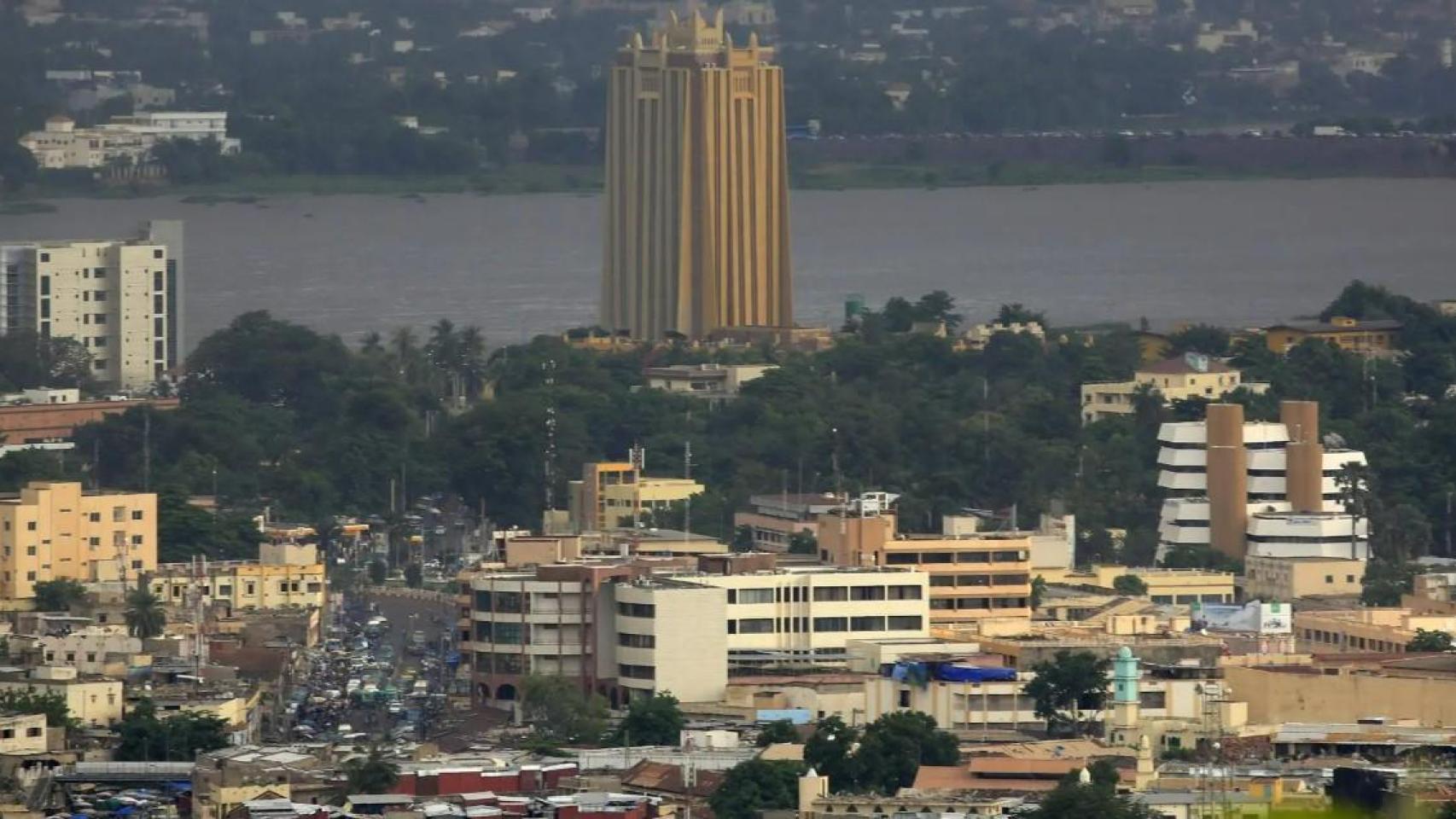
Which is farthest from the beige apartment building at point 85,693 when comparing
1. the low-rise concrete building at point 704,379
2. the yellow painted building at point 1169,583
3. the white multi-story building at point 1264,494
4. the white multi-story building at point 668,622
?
the low-rise concrete building at point 704,379

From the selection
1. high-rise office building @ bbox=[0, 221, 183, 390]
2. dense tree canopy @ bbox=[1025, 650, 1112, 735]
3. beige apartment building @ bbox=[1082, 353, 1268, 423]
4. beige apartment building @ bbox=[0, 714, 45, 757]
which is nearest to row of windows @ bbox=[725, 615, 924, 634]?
dense tree canopy @ bbox=[1025, 650, 1112, 735]

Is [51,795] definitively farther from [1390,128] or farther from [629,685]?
[1390,128]

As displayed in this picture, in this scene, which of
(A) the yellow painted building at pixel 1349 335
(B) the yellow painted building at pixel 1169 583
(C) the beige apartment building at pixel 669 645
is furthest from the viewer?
(A) the yellow painted building at pixel 1349 335

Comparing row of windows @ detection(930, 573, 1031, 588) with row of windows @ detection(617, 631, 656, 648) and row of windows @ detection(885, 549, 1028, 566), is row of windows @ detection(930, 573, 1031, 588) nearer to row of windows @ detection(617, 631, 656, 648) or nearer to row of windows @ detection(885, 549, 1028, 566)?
row of windows @ detection(885, 549, 1028, 566)

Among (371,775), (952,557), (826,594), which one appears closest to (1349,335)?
(952,557)

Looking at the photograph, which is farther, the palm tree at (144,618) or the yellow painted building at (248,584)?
the yellow painted building at (248,584)

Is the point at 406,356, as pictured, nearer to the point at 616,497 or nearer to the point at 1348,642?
the point at 616,497

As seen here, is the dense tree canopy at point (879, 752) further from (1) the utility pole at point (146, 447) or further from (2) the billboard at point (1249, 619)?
(1) the utility pole at point (146, 447)
